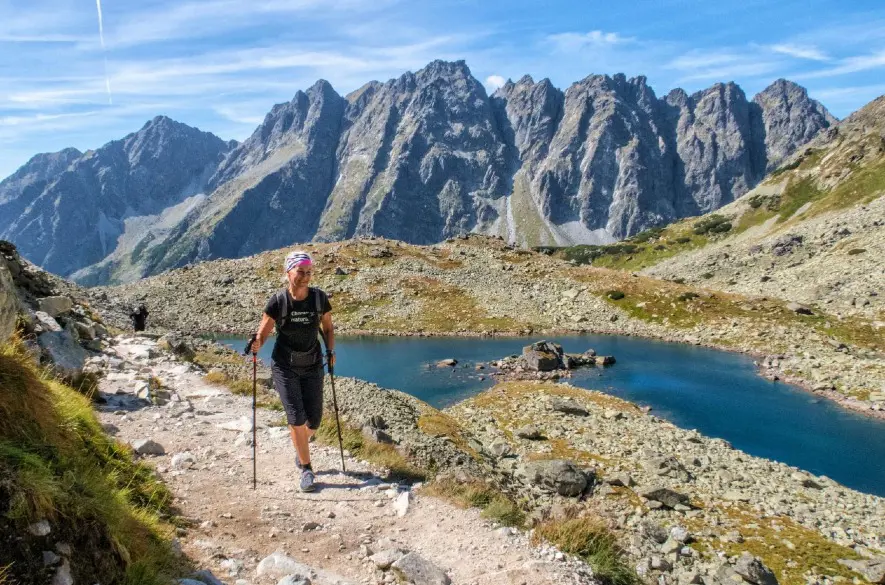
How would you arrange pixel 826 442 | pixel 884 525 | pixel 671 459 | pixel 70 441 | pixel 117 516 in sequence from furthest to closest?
pixel 826 442
pixel 671 459
pixel 884 525
pixel 70 441
pixel 117 516

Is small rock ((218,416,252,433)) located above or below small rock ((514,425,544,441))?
above

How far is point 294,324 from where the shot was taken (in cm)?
1050

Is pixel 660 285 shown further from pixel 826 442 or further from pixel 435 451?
pixel 435 451

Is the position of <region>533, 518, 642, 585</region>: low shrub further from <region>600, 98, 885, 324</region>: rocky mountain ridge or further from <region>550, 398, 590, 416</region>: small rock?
<region>600, 98, 885, 324</region>: rocky mountain ridge

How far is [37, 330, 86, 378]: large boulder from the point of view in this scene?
578 inches

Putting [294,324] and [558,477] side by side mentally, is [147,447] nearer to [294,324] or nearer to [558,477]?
[294,324]

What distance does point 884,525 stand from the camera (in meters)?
20.8

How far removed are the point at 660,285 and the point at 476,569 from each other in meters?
82.5

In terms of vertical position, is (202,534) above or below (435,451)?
above

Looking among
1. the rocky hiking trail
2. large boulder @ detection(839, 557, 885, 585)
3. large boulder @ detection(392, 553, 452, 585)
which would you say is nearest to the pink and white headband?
the rocky hiking trail

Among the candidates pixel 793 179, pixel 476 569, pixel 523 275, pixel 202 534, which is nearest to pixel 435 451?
pixel 476 569

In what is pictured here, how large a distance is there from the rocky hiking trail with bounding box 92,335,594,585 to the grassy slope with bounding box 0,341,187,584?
2.24ft

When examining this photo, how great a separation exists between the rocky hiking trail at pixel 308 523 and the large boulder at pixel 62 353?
170 cm

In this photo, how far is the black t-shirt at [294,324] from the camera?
10.4 m
